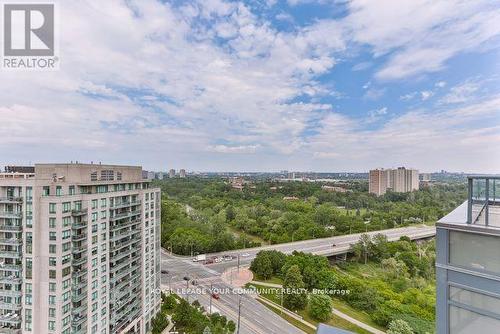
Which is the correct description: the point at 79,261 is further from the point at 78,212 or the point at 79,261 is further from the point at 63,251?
the point at 78,212

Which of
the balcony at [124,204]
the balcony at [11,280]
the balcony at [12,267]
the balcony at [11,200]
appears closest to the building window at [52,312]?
A: the balcony at [11,280]


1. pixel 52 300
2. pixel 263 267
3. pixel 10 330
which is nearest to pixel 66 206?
pixel 52 300

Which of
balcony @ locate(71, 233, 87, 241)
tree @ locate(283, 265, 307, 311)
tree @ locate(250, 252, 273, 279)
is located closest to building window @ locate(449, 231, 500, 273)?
balcony @ locate(71, 233, 87, 241)

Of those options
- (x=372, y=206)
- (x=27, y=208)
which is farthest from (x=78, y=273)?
(x=372, y=206)

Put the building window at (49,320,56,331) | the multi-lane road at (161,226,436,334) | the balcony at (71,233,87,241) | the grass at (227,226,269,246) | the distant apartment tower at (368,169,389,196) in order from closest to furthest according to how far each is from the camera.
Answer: the building window at (49,320,56,331)
the balcony at (71,233,87,241)
the multi-lane road at (161,226,436,334)
the grass at (227,226,269,246)
the distant apartment tower at (368,169,389,196)

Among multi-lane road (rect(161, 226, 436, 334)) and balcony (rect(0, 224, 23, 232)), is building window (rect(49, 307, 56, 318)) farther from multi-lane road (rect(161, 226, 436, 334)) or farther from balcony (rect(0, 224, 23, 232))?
multi-lane road (rect(161, 226, 436, 334))

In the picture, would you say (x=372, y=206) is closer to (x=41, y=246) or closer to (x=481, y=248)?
(x=41, y=246)
